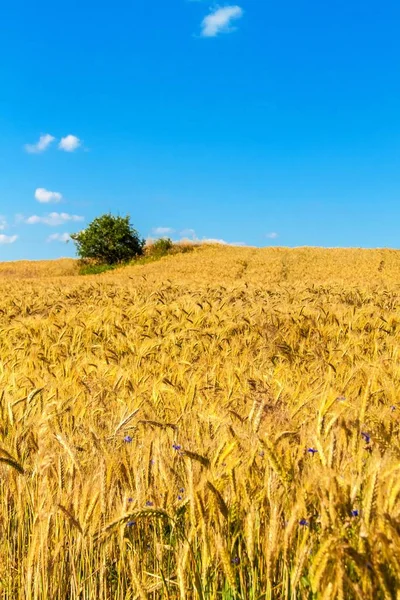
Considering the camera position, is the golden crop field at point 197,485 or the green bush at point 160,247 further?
the green bush at point 160,247

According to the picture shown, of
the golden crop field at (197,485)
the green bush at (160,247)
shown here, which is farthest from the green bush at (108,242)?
the golden crop field at (197,485)

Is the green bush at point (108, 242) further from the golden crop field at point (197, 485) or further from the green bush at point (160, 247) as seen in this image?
the golden crop field at point (197, 485)

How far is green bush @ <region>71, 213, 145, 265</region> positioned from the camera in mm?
47625

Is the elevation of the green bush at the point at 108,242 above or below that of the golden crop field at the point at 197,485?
above

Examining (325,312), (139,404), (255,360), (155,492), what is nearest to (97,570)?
(155,492)

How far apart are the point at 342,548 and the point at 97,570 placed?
75 centimetres

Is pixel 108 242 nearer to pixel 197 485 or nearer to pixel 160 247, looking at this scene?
pixel 160 247

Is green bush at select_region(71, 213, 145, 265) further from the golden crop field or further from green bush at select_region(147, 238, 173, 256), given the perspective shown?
the golden crop field

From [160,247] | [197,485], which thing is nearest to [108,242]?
[160,247]

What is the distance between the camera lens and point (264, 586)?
1366 mm

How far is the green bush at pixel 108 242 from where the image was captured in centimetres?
4762

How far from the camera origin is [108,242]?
156ft

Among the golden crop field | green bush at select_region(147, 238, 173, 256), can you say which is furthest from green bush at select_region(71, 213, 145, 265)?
the golden crop field

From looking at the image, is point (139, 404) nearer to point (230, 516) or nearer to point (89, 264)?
point (230, 516)
